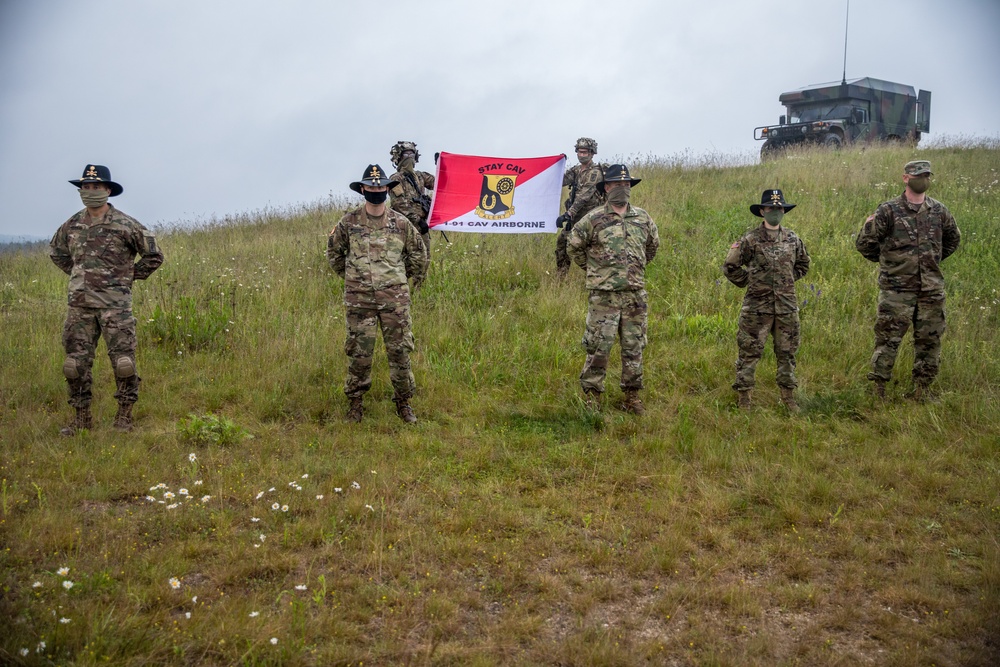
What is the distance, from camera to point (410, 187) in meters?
10.3

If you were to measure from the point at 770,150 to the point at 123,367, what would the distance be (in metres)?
16.6

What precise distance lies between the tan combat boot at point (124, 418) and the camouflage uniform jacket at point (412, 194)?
172 inches

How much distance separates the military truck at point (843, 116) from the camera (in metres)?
19.2

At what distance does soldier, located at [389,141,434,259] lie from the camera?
32.8ft

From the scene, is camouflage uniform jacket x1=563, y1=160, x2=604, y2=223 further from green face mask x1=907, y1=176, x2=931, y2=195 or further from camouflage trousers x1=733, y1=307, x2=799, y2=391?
green face mask x1=907, y1=176, x2=931, y2=195

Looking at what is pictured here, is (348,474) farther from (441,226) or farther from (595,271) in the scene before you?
(441,226)

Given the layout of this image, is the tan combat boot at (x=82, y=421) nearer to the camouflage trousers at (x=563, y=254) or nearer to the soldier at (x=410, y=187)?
the soldier at (x=410, y=187)

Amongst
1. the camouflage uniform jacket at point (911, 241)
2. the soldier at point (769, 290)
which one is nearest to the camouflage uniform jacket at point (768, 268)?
the soldier at point (769, 290)

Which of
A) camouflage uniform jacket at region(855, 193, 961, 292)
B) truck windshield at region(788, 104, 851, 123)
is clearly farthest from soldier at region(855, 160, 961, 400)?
truck windshield at region(788, 104, 851, 123)

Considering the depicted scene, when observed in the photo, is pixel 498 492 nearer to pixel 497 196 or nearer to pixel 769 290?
pixel 769 290

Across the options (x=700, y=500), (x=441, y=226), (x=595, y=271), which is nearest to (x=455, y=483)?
(x=700, y=500)

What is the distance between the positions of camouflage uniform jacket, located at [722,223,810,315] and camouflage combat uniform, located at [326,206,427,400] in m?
3.09

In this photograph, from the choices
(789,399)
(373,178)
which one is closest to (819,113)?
(789,399)

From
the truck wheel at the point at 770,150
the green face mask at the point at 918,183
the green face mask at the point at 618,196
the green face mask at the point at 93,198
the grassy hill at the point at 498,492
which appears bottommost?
the grassy hill at the point at 498,492
